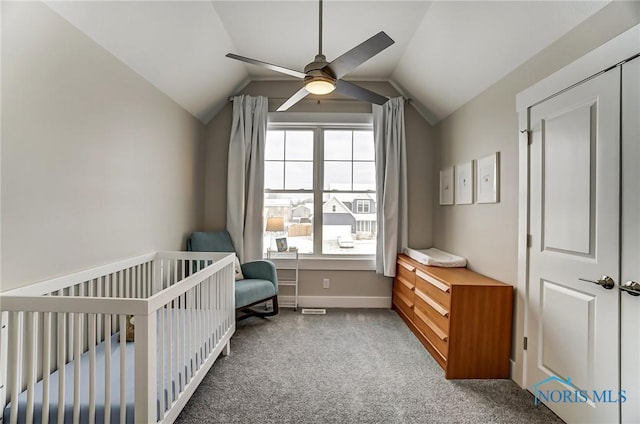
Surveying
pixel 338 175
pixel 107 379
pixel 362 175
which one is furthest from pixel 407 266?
pixel 107 379

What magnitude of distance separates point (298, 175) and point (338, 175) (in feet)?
1.67

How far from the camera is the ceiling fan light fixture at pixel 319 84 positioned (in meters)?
1.77

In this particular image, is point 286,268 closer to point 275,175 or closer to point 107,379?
point 275,175

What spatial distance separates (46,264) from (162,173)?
128cm

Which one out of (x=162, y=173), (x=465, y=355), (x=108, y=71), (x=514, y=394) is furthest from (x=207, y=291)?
(x=514, y=394)

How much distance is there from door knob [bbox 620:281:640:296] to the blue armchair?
8.60ft

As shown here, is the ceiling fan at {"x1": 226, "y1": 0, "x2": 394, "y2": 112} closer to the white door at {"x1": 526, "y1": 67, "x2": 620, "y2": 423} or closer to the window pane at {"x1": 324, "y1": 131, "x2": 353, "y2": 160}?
the white door at {"x1": 526, "y1": 67, "x2": 620, "y2": 423}

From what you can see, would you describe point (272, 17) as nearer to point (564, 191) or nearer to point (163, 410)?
point (564, 191)

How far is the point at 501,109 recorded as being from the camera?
2295 mm

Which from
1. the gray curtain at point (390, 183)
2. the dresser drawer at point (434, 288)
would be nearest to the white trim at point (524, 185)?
the dresser drawer at point (434, 288)

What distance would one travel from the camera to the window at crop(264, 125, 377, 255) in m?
3.70

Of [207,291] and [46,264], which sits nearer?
[46,264]

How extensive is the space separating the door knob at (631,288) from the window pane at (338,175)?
2.65 m

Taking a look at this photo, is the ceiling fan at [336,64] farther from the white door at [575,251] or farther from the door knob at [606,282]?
the door knob at [606,282]
